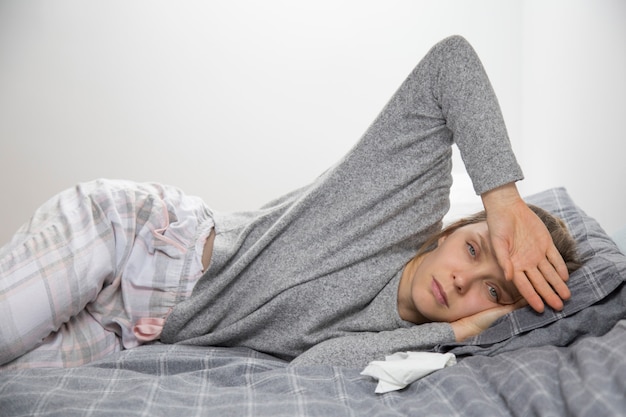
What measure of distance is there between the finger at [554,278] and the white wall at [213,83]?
62.6 inches

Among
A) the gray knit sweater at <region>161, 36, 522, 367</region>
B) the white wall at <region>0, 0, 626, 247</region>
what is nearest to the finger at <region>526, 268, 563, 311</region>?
the gray knit sweater at <region>161, 36, 522, 367</region>

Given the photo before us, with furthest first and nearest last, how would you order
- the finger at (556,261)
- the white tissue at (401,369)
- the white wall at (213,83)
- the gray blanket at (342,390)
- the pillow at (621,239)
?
the white wall at (213,83), the pillow at (621,239), the finger at (556,261), the white tissue at (401,369), the gray blanket at (342,390)

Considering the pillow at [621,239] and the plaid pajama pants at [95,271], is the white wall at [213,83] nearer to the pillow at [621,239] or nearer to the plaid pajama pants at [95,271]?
the pillow at [621,239]

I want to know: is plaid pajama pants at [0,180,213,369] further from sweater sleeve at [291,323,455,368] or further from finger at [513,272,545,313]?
finger at [513,272,545,313]

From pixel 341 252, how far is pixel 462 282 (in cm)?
26

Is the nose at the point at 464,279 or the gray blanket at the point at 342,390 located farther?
the nose at the point at 464,279

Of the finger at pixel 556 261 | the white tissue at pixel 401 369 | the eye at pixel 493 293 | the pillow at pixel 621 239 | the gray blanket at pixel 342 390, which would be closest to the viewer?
the gray blanket at pixel 342 390

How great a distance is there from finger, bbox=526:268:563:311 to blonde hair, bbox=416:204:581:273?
0.14 meters

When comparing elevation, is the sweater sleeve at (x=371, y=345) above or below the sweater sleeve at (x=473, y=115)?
below

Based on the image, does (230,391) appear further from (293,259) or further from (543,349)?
(543,349)

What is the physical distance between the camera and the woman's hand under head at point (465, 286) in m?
1.26

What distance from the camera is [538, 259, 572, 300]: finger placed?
3.84ft

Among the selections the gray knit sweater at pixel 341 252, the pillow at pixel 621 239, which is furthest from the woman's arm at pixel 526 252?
the pillow at pixel 621 239

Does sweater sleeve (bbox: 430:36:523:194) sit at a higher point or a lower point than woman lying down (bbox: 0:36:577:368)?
higher
